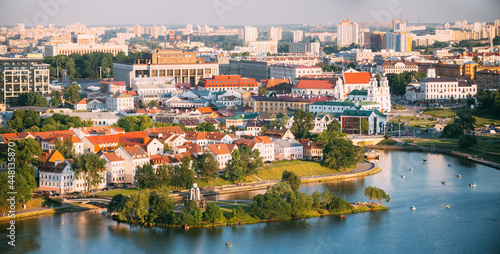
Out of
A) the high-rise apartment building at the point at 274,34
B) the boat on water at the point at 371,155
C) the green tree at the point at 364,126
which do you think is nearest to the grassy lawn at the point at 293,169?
the boat on water at the point at 371,155

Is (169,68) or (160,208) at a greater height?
(169,68)

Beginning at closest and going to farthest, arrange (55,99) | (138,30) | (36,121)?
(36,121)
(55,99)
(138,30)

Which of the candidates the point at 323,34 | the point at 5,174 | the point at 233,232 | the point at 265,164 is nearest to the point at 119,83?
the point at 265,164

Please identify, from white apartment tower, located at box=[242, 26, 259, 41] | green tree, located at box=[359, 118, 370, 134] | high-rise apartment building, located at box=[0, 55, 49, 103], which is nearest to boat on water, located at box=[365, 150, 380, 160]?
green tree, located at box=[359, 118, 370, 134]

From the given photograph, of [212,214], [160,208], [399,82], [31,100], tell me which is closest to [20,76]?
[31,100]

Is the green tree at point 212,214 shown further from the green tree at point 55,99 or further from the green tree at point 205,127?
the green tree at point 55,99

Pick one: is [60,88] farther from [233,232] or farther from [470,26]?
[470,26]

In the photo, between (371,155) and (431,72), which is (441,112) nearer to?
(371,155)
